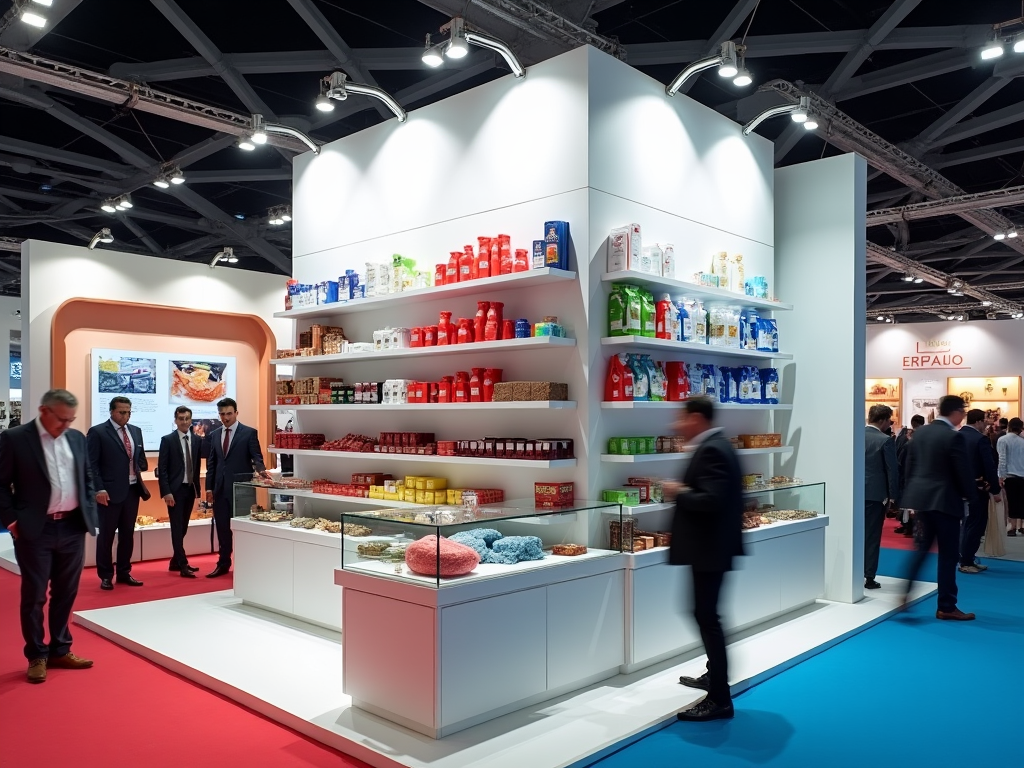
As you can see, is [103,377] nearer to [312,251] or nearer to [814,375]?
[312,251]

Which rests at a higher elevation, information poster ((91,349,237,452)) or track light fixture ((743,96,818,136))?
track light fixture ((743,96,818,136))

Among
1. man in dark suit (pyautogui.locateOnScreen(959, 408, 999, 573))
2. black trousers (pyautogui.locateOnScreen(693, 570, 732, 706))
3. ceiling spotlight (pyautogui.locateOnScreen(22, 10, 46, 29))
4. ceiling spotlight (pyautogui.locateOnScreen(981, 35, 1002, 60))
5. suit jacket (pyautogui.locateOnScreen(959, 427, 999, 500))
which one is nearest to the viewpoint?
black trousers (pyautogui.locateOnScreen(693, 570, 732, 706))

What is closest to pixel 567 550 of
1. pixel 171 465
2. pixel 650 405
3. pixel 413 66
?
pixel 650 405

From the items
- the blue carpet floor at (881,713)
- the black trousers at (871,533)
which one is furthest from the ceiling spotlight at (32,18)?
the black trousers at (871,533)

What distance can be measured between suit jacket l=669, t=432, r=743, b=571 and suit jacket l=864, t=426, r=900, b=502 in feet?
11.7

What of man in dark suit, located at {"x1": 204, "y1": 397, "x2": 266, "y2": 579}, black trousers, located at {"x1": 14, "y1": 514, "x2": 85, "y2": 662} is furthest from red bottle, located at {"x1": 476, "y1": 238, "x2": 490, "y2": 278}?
man in dark suit, located at {"x1": 204, "y1": 397, "x2": 266, "y2": 579}

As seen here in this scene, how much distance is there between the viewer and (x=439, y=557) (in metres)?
3.81

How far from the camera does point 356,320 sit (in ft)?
21.7

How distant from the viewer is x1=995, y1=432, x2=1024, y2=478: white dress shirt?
9.80 meters

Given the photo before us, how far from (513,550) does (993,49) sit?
612cm

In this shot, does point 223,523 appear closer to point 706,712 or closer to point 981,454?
point 706,712

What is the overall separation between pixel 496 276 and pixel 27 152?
911 cm

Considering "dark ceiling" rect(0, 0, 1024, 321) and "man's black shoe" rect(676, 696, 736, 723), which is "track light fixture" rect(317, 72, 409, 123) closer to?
"dark ceiling" rect(0, 0, 1024, 321)

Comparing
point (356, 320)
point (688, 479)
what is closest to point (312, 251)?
point (356, 320)
